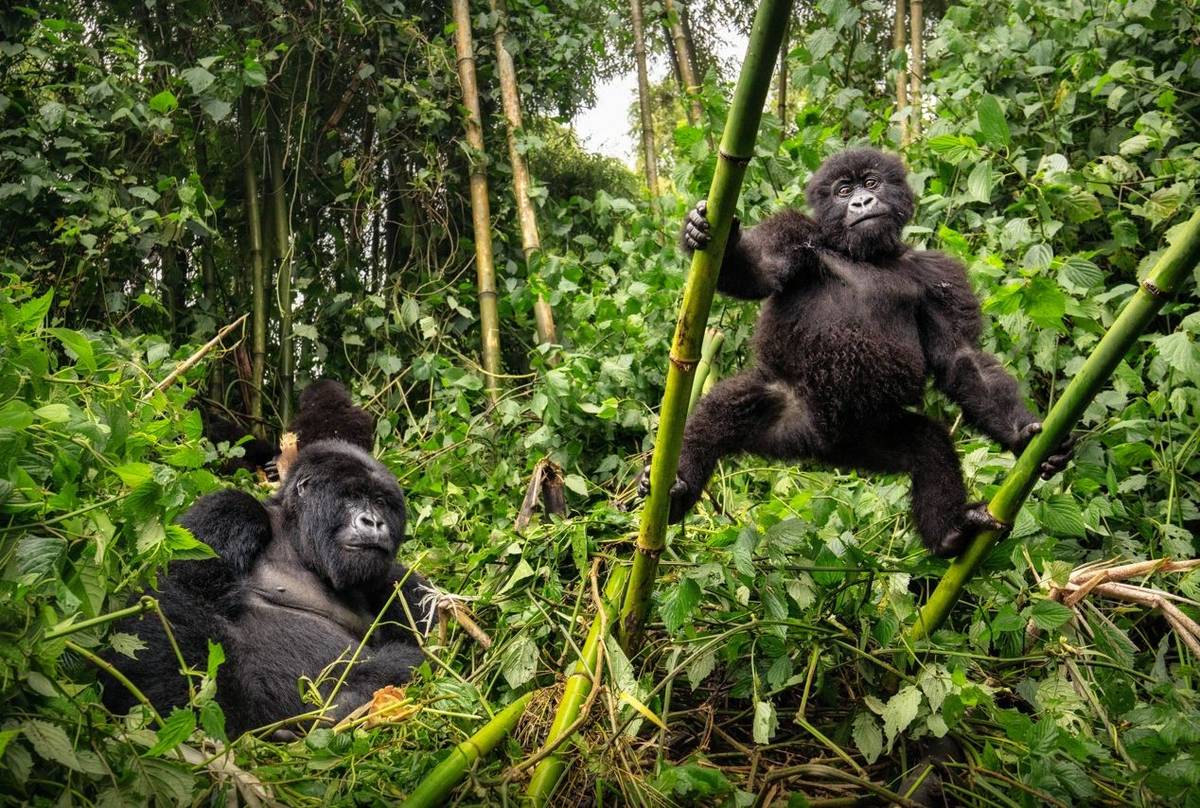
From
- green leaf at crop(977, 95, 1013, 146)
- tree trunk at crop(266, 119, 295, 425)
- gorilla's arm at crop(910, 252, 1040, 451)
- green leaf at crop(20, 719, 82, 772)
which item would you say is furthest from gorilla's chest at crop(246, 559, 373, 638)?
green leaf at crop(977, 95, 1013, 146)

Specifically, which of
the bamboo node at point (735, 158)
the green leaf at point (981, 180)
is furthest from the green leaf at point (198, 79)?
the bamboo node at point (735, 158)

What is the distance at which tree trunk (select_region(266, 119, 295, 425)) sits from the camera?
6438 millimetres

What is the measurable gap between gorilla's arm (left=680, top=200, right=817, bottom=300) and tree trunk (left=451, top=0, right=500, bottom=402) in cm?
262

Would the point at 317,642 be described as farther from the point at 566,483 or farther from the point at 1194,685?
the point at 1194,685

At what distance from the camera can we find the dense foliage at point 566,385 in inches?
92.8

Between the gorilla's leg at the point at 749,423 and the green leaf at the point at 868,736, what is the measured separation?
0.90 meters

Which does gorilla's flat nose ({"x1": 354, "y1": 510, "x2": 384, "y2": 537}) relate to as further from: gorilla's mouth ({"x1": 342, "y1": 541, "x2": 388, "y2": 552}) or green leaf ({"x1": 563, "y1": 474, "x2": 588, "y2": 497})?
green leaf ({"x1": 563, "y1": 474, "x2": 588, "y2": 497})

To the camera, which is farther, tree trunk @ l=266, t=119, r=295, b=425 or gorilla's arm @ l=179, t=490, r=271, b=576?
tree trunk @ l=266, t=119, r=295, b=425

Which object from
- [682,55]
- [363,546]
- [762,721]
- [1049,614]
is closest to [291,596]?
[363,546]

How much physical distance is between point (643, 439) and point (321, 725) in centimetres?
193

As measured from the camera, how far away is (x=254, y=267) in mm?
6637

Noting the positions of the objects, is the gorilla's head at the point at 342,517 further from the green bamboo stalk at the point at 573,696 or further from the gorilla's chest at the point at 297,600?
the green bamboo stalk at the point at 573,696

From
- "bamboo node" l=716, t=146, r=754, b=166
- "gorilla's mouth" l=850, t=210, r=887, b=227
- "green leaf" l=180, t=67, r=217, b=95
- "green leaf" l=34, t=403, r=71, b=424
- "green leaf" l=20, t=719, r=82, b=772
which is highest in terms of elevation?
"green leaf" l=180, t=67, r=217, b=95

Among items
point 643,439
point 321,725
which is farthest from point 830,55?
point 321,725
